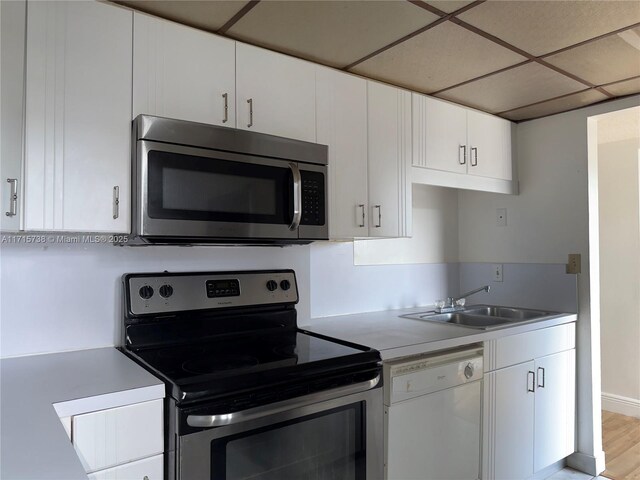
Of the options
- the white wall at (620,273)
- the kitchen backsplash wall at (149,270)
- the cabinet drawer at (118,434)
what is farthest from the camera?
the white wall at (620,273)

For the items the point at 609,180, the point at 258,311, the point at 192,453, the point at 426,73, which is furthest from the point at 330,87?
the point at 609,180

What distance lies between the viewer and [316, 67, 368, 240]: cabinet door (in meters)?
1.99

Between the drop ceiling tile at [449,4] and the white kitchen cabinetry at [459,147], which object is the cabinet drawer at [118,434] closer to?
the drop ceiling tile at [449,4]

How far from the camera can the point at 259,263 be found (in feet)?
6.85

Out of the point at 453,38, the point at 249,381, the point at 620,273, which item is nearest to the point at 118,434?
the point at 249,381

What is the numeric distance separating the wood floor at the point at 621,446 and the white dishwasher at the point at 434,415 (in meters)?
1.14

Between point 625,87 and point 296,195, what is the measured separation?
1.84 meters

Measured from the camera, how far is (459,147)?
2.52m

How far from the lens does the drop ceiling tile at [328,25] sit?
1560mm

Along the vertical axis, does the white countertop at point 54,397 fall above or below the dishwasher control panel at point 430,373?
above

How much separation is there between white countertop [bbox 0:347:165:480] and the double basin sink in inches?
58.7

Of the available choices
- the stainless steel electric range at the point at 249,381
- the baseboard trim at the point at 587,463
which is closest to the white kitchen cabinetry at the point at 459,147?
the stainless steel electric range at the point at 249,381

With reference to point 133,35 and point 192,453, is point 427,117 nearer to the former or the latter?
point 133,35

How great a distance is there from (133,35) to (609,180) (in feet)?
11.1
